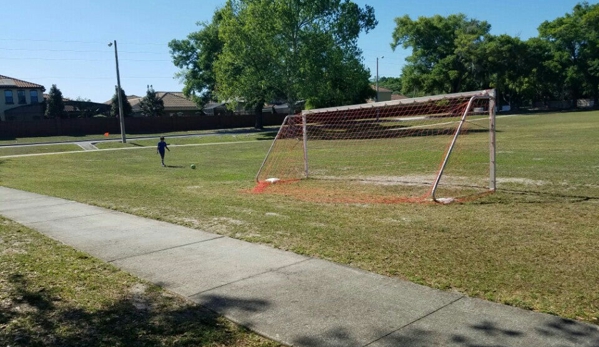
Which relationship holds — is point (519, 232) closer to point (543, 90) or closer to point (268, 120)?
point (268, 120)

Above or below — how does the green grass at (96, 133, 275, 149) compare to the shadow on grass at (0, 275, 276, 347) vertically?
above

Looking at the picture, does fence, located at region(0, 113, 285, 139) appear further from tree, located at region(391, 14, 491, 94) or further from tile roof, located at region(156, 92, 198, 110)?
tree, located at region(391, 14, 491, 94)

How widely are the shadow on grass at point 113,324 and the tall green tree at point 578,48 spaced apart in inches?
3594

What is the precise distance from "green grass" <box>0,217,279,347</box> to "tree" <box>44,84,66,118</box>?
58758 millimetres

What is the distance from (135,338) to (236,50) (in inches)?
1636

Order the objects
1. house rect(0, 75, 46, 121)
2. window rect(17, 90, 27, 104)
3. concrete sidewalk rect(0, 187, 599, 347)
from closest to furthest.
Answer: concrete sidewalk rect(0, 187, 599, 347)
house rect(0, 75, 46, 121)
window rect(17, 90, 27, 104)

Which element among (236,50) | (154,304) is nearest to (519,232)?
(154,304)

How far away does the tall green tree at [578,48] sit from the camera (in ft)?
274

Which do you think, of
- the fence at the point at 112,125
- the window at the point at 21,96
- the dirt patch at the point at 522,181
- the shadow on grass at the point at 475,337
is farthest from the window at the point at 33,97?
the shadow on grass at the point at 475,337

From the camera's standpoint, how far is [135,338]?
4.18m

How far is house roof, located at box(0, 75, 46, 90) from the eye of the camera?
199 ft

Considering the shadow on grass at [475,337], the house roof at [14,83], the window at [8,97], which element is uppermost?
the house roof at [14,83]

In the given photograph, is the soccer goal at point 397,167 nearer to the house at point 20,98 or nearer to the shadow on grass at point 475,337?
the shadow on grass at point 475,337

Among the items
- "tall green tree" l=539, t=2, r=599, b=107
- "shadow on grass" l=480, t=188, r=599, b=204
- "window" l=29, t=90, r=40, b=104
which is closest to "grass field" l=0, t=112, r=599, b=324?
"shadow on grass" l=480, t=188, r=599, b=204
